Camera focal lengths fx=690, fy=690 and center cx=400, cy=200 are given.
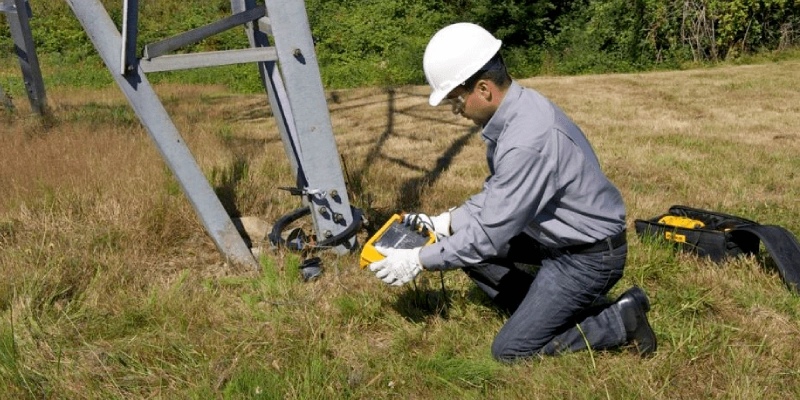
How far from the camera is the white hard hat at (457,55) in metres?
2.75

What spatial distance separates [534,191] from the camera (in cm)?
267

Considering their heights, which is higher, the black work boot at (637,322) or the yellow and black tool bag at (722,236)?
the black work boot at (637,322)

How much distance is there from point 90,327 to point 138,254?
84 centimetres

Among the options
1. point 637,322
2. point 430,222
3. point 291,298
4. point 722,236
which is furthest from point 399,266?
point 722,236

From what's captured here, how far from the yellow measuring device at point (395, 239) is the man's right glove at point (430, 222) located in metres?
0.06

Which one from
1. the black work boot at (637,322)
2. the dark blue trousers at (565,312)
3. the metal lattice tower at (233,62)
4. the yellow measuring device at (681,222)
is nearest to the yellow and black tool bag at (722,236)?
the yellow measuring device at (681,222)

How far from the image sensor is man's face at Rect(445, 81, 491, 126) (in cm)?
285

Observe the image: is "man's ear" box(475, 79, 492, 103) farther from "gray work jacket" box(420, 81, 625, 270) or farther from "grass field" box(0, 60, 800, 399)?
"grass field" box(0, 60, 800, 399)

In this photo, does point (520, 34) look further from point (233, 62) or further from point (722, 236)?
point (233, 62)

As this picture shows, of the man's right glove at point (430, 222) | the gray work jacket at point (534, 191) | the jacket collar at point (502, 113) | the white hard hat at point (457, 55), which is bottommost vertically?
the man's right glove at point (430, 222)

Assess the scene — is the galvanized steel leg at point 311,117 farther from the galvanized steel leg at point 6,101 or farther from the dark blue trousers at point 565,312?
the galvanized steel leg at point 6,101

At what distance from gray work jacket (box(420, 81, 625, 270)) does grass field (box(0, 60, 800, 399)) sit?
22.5 inches

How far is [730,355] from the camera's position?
10.00ft

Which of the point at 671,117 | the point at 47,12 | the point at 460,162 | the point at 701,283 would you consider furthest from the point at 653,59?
the point at 47,12
